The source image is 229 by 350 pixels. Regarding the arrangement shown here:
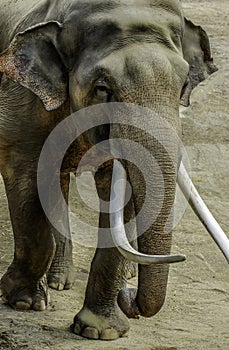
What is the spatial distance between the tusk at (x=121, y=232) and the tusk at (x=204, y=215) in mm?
246

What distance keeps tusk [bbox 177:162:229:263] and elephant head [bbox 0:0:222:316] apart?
0.98ft

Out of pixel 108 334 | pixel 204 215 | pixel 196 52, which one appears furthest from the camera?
pixel 108 334

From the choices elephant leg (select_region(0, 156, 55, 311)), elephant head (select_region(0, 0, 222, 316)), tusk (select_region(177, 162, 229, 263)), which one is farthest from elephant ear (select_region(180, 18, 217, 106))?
elephant leg (select_region(0, 156, 55, 311))

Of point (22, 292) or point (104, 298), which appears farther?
point (22, 292)

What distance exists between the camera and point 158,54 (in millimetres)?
4945

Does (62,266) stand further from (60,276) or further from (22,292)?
(22,292)

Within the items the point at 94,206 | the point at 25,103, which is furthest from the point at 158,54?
the point at 94,206

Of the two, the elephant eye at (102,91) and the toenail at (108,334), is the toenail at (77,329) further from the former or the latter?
the elephant eye at (102,91)

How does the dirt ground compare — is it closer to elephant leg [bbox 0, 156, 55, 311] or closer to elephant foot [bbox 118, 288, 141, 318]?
elephant leg [bbox 0, 156, 55, 311]

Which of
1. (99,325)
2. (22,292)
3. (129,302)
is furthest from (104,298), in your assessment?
(129,302)

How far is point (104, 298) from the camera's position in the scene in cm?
586

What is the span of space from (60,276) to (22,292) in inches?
21.5

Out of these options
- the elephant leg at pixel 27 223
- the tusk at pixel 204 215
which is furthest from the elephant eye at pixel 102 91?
the elephant leg at pixel 27 223

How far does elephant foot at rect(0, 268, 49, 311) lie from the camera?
6000 mm
